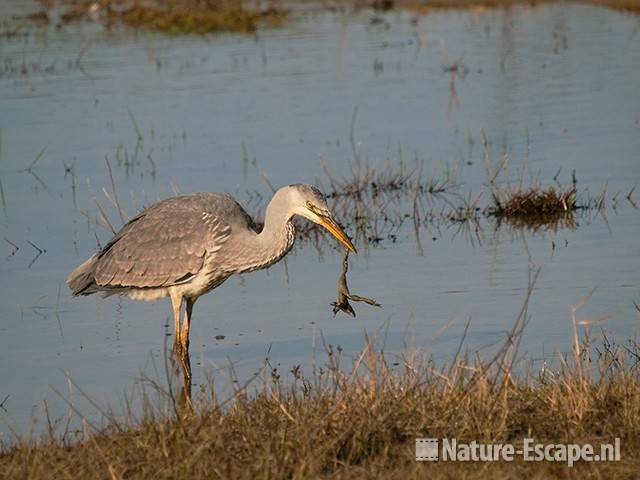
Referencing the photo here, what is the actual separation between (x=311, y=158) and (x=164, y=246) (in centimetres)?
543

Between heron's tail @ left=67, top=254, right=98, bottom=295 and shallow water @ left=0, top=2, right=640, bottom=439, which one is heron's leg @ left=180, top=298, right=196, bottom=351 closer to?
shallow water @ left=0, top=2, right=640, bottom=439

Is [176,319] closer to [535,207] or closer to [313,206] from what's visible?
[313,206]

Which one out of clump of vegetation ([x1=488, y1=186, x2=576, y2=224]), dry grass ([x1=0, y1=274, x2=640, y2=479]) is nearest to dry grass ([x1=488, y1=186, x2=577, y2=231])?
clump of vegetation ([x1=488, y1=186, x2=576, y2=224])

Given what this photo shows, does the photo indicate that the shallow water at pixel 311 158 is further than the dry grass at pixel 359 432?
Yes

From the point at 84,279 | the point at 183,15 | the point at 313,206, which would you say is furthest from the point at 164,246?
the point at 183,15

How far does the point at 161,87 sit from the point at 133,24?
21.9 feet

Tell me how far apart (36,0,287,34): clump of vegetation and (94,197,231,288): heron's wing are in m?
15.4

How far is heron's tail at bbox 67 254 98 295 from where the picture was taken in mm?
9117

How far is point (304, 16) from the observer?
84.8 ft

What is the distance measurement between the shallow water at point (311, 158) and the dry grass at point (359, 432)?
1.64 m

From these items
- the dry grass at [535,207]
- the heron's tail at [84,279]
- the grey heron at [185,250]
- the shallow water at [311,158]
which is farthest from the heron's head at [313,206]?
the dry grass at [535,207]

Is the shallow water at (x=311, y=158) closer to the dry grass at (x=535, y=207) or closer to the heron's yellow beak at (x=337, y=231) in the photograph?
the dry grass at (x=535, y=207)

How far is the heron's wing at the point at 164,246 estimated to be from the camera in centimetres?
872

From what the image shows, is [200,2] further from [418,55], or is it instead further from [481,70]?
[481,70]
